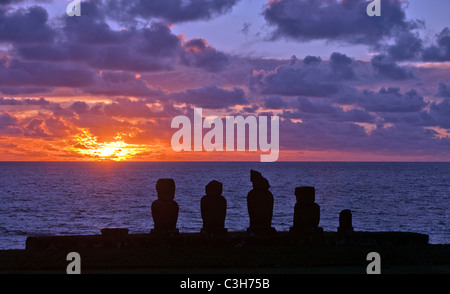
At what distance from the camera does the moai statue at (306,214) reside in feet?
80.9

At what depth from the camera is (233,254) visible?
2116 cm

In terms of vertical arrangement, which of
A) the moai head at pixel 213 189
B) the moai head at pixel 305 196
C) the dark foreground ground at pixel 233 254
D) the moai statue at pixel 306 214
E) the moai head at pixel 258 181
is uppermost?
the moai head at pixel 258 181

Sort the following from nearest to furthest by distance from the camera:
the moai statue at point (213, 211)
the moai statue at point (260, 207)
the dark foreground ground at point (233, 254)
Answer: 1. the dark foreground ground at point (233, 254)
2. the moai statue at point (213, 211)
3. the moai statue at point (260, 207)

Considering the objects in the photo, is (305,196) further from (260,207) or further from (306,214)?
(260,207)

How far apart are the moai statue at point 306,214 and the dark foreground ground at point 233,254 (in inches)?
24.4

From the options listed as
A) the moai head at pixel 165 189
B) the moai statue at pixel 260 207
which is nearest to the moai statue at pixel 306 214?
the moai statue at pixel 260 207

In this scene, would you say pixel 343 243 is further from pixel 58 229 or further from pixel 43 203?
pixel 43 203

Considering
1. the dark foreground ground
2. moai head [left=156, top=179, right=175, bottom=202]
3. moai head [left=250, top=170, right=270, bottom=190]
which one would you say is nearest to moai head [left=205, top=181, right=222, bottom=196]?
moai head [left=156, top=179, right=175, bottom=202]

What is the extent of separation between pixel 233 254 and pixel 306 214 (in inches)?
190

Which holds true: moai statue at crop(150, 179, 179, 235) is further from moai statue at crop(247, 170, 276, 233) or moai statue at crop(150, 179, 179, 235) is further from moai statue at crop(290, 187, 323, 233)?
moai statue at crop(290, 187, 323, 233)

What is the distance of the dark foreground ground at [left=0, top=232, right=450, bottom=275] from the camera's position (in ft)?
61.9

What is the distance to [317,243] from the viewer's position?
23.8 metres

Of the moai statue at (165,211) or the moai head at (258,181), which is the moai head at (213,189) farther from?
the moai head at (258,181)
